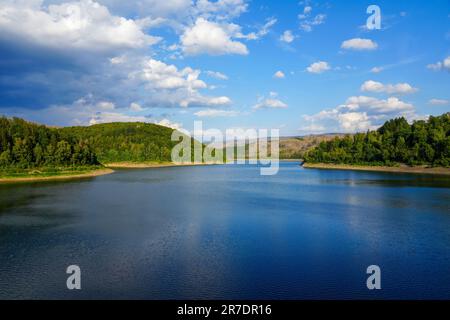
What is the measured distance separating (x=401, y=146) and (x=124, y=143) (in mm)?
115263

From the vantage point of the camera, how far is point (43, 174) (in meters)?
72.6

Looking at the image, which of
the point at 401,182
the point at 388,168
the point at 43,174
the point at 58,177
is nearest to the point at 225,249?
the point at 401,182

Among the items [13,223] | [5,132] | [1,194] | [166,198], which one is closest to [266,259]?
[13,223]

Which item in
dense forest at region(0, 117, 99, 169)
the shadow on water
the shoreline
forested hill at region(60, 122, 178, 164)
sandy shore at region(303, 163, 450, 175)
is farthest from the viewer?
forested hill at region(60, 122, 178, 164)

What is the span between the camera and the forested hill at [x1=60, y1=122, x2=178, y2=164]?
481ft

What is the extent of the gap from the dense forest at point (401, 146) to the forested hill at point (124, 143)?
238 ft

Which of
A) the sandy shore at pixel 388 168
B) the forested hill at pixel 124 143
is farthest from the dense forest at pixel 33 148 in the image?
the sandy shore at pixel 388 168

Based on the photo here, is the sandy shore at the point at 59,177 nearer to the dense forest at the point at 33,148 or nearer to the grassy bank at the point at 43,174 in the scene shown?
the grassy bank at the point at 43,174

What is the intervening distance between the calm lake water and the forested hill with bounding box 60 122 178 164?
10301 centimetres

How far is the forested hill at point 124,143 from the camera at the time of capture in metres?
146

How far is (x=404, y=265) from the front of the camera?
58.9ft

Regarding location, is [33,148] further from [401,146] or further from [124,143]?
[401,146]

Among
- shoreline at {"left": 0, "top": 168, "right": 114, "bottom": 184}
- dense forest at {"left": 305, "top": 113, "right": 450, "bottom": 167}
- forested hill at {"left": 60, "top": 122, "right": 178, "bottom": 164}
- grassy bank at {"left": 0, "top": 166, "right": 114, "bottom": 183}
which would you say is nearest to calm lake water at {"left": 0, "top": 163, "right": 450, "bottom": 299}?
shoreline at {"left": 0, "top": 168, "right": 114, "bottom": 184}

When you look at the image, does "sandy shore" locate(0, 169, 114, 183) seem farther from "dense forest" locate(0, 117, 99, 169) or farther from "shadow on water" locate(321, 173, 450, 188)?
"shadow on water" locate(321, 173, 450, 188)
